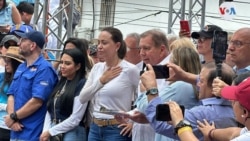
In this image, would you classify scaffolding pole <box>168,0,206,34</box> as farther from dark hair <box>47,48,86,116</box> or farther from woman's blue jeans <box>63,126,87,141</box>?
woman's blue jeans <box>63,126,87,141</box>

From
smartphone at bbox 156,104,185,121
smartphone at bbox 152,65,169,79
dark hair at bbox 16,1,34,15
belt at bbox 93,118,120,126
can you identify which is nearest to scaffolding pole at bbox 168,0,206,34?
dark hair at bbox 16,1,34,15

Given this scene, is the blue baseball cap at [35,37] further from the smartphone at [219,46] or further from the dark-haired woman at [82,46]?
the smartphone at [219,46]

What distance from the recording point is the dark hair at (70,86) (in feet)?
17.3

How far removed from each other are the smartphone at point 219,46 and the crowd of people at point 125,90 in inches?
2.2

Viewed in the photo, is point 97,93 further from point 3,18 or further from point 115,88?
point 3,18

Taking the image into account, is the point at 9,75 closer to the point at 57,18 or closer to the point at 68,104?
the point at 68,104

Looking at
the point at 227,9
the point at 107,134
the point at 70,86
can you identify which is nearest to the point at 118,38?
the point at 70,86

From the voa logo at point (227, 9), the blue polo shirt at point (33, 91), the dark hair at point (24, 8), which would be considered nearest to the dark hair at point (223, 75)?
the blue polo shirt at point (33, 91)

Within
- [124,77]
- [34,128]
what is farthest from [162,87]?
[34,128]

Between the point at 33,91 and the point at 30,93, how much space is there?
74 millimetres

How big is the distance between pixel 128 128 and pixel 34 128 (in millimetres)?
1149

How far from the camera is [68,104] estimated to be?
5.29 meters

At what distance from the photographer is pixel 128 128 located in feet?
16.0

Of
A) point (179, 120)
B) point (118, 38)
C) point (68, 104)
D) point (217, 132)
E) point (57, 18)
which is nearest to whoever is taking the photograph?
point (179, 120)
